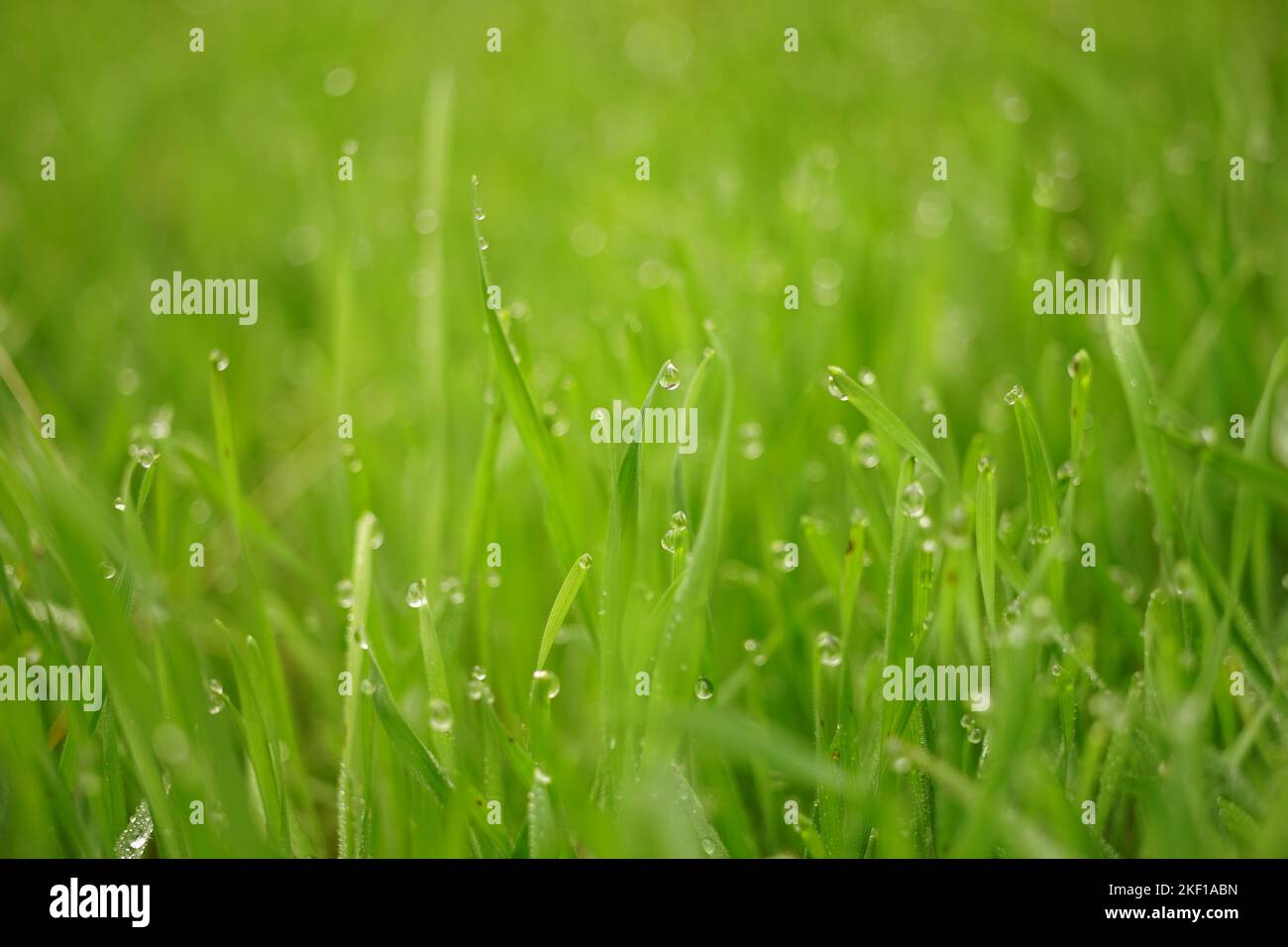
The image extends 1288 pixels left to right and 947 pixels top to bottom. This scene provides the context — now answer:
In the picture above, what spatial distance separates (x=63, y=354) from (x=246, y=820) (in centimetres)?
147

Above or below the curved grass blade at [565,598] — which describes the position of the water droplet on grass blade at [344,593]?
above

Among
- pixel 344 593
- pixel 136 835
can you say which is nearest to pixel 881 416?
pixel 344 593

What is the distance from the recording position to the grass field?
874mm

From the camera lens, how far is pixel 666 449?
127 cm

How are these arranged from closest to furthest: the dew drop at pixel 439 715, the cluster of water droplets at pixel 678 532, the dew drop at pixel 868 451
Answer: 1. the dew drop at pixel 439 715
2. the cluster of water droplets at pixel 678 532
3. the dew drop at pixel 868 451

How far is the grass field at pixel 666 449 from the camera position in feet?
2.87

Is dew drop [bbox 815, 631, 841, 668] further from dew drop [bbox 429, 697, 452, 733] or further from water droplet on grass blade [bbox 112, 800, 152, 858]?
water droplet on grass blade [bbox 112, 800, 152, 858]

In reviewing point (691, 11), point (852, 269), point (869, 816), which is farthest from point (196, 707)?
point (691, 11)

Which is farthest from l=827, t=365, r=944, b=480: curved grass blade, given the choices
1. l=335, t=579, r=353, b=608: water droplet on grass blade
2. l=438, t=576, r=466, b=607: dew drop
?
l=335, t=579, r=353, b=608: water droplet on grass blade

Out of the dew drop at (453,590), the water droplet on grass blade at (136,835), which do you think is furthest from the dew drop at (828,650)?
the water droplet on grass blade at (136,835)

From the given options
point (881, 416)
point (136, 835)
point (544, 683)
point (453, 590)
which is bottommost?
point (136, 835)

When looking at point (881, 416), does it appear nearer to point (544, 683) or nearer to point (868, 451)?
point (868, 451)

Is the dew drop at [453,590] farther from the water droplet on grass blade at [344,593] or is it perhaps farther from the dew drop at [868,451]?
the dew drop at [868,451]

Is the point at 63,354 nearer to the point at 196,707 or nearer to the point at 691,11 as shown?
A: the point at 196,707
